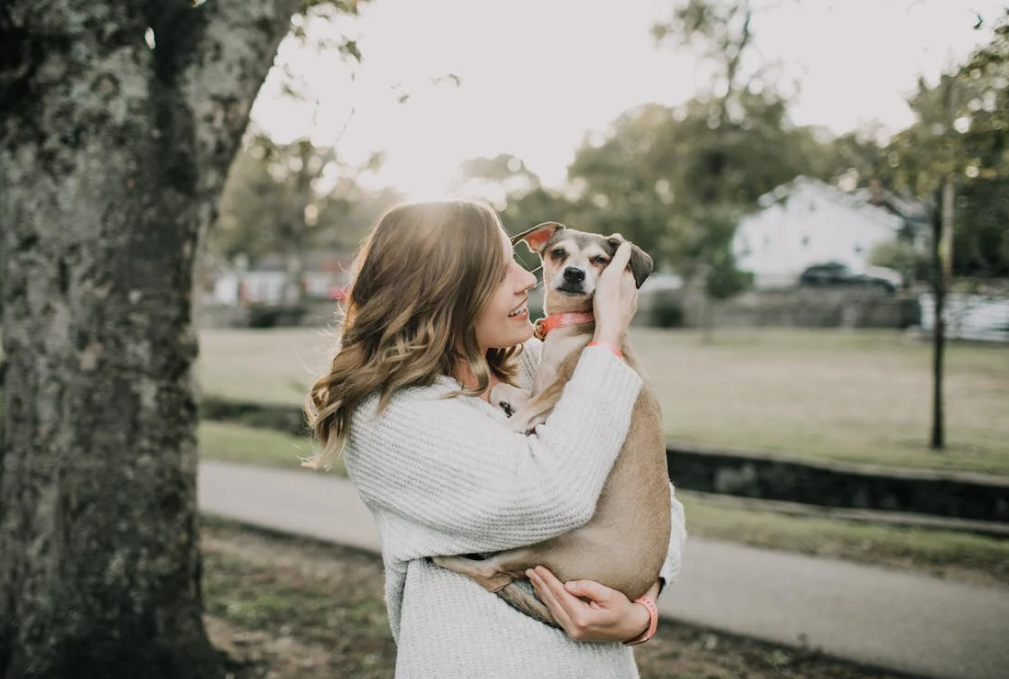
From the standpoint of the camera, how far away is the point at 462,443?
2.00 metres

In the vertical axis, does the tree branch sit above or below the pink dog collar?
above

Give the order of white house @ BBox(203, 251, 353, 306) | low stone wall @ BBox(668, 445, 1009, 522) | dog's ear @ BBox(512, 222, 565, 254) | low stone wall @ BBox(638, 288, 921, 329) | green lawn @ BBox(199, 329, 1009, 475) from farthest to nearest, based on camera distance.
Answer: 1. white house @ BBox(203, 251, 353, 306)
2. low stone wall @ BBox(638, 288, 921, 329)
3. green lawn @ BBox(199, 329, 1009, 475)
4. low stone wall @ BBox(668, 445, 1009, 522)
5. dog's ear @ BBox(512, 222, 565, 254)

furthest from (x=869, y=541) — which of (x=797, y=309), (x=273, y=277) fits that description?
(x=273, y=277)

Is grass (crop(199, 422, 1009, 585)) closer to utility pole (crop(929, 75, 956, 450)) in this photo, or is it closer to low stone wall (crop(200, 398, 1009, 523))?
low stone wall (crop(200, 398, 1009, 523))

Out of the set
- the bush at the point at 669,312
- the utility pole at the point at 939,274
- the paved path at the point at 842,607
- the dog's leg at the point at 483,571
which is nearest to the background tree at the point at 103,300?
the dog's leg at the point at 483,571

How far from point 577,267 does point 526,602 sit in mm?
1382

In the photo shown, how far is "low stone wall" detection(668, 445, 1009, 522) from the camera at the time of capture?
756cm

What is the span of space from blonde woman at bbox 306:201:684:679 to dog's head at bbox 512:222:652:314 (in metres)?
0.69

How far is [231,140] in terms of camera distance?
4.00 metres

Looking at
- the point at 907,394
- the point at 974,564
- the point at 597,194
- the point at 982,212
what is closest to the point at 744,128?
the point at 597,194

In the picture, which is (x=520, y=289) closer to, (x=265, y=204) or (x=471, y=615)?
(x=471, y=615)

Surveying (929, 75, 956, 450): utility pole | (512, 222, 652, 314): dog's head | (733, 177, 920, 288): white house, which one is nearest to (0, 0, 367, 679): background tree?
(512, 222, 652, 314): dog's head

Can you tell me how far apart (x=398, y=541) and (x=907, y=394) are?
15140 mm

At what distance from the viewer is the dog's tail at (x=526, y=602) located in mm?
2072
